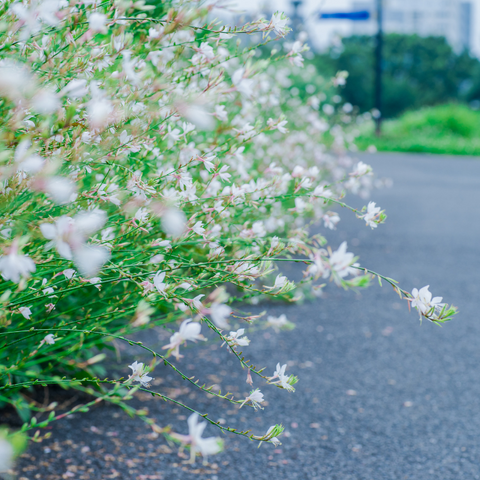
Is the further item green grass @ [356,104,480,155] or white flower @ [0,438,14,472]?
green grass @ [356,104,480,155]

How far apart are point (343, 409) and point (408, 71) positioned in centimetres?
3408

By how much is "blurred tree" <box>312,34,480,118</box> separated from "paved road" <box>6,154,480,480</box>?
25.3 meters

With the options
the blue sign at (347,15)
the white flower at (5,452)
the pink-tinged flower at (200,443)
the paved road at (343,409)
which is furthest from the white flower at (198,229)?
the blue sign at (347,15)

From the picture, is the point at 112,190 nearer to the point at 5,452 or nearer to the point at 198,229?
the point at 198,229

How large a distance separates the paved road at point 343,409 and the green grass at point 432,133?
37.9ft

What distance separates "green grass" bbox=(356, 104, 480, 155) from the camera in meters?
15.3

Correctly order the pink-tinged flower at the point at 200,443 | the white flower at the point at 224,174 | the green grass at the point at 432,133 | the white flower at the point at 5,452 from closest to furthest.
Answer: the white flower at the point at 5,452 < the pink-tinged flower at the point at 200,443 < the white flower at the point at 224,174 < the green grass at the point at 432,133

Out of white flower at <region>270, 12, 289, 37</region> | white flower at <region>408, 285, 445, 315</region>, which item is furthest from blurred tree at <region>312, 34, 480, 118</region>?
white flower at <region>408, 285, 445, 315</region>

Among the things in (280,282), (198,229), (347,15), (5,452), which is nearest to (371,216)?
(280,282)

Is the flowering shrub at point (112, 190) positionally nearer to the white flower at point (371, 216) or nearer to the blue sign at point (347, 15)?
the white flower at point (371, 216)

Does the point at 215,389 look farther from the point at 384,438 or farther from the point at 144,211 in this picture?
the point at 144,211

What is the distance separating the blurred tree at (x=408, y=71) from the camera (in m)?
27.9

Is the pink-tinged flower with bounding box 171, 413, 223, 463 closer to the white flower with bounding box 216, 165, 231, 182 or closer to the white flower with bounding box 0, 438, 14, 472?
the white flower with bounding box 0, 438, 14, 472

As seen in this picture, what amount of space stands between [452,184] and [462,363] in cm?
761
